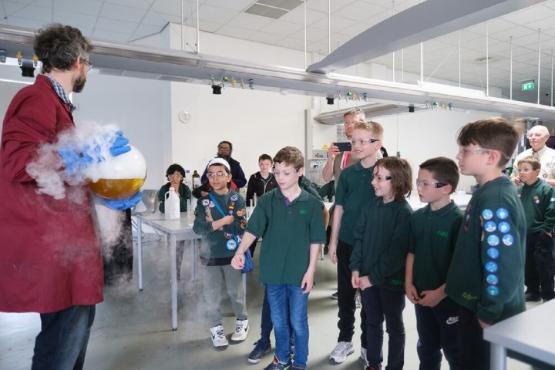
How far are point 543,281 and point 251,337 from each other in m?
2.55

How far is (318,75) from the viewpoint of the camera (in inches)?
124

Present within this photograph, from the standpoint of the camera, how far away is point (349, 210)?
6.60 feet

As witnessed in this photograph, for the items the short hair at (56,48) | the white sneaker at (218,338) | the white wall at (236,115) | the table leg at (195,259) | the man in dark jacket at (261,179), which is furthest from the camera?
the white wall at (236,115)

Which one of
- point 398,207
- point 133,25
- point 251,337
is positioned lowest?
point 251,337

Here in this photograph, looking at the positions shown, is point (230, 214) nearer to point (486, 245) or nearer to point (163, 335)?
point (163, 335)

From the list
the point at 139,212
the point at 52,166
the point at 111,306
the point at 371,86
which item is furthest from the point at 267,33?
the point at 52,166

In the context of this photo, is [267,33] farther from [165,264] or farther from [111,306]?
[111,306]

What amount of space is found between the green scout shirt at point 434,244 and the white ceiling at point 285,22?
12.2 feet

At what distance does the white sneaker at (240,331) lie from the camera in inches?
92.8

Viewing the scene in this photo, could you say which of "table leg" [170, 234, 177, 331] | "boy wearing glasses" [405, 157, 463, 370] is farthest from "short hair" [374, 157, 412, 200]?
"table leg" [170, 234, 177, 331]

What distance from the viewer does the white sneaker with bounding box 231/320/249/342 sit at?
236 cm

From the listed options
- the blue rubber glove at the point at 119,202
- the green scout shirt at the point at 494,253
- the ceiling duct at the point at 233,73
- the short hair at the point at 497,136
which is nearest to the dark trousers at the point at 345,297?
the green scout shirt at the point at 494,253

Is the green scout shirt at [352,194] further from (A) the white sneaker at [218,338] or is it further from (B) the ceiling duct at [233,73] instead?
(B) the ceiling duct at [233,73]

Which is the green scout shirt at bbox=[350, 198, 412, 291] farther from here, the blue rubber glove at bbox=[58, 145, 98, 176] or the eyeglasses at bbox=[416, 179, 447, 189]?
the blue rubber glove at bbox=[58, 145, 98, 176]
